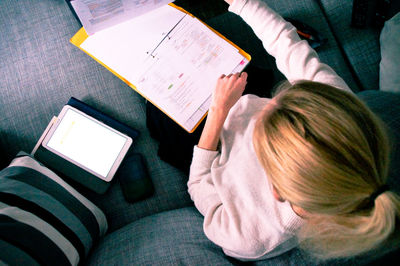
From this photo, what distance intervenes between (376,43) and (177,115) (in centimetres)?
85

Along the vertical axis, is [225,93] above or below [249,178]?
above

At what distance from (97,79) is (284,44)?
70 cm

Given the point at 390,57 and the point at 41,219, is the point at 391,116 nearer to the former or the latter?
the point at 390,57

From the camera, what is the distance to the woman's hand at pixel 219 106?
0.84 m

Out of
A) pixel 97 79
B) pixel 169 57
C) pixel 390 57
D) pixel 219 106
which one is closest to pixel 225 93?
pixel 219 106

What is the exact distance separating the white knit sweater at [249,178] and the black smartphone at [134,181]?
7.5 inches

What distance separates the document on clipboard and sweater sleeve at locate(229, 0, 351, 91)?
104 mm

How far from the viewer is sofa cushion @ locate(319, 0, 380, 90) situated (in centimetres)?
108

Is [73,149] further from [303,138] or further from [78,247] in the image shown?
[303,138]

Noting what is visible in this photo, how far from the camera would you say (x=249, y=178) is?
74 centimetres

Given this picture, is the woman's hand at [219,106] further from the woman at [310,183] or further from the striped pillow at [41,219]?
the striped pillow at [41,219]

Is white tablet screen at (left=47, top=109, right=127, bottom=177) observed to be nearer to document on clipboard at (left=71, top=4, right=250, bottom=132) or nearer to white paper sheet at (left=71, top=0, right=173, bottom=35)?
document on clipboard at (left=71, top=4, right=250, bottom=132)

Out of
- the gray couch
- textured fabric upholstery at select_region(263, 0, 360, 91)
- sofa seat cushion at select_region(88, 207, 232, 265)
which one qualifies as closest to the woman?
sofa seat cushion at select_region(88, 207, 232, 265)

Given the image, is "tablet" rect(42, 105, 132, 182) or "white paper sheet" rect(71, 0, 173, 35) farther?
"tablet" rect(42, 105, 132, 182)
